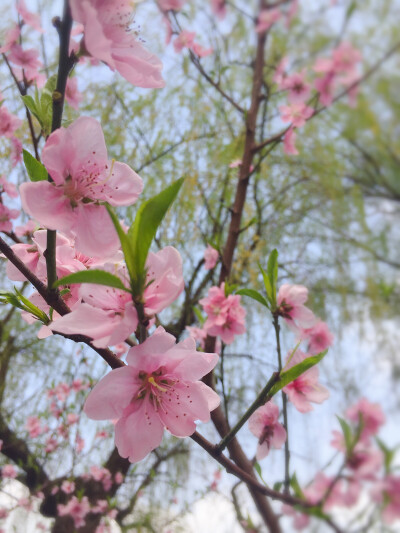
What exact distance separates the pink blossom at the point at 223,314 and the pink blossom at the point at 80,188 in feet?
2.02

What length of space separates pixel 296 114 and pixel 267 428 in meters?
1.07

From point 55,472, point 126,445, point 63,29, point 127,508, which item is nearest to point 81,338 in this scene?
point 126,445

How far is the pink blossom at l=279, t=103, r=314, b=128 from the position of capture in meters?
1.32

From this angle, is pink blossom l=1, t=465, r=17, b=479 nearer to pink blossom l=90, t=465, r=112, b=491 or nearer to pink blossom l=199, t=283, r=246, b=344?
pink blossom l=90, t=465, r=112, b=491

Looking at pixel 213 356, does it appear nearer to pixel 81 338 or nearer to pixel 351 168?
pixel 81 338

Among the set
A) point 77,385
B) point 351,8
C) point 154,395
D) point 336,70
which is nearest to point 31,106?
point 154,395

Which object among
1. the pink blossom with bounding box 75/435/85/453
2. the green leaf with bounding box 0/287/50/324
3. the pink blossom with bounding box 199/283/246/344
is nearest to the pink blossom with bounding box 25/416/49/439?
the pink blossom with bounding box 75/435/85/453

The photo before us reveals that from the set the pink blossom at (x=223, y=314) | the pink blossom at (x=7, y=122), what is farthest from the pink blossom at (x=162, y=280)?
the pink blossom at (x=7, y=122)

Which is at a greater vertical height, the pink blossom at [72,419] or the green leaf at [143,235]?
the pink blossom at [72,419]

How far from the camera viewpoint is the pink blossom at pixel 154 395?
36cm

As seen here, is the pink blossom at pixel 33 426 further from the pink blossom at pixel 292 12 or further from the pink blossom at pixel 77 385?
the pink blossom at pixel 292 12

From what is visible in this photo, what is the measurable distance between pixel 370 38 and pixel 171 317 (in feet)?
5.21

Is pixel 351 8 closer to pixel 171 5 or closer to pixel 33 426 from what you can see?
pixel 171 5

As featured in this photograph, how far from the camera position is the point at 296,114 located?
1.37m
